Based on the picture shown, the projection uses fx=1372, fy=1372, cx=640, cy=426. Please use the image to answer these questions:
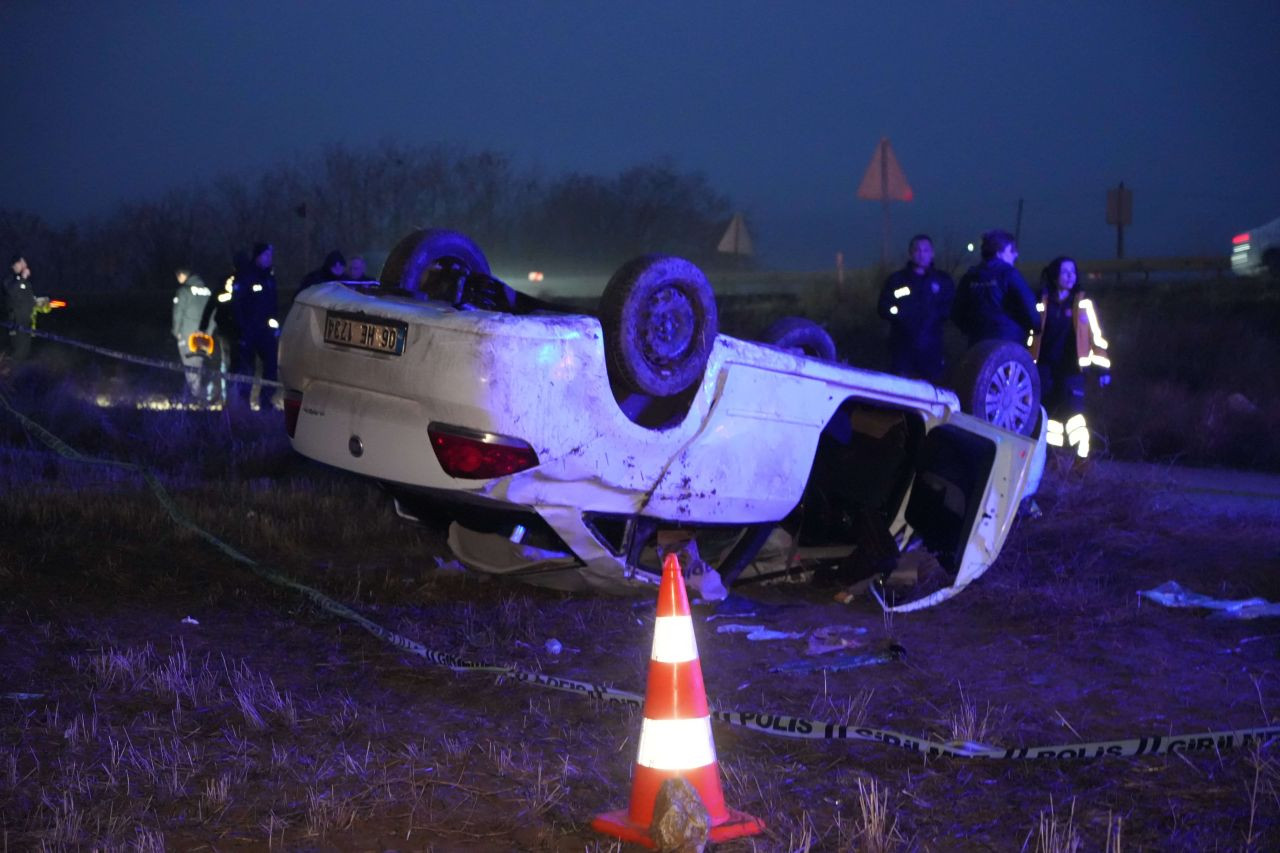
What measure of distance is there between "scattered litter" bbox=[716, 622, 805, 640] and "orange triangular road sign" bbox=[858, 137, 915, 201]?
9208 millimetres

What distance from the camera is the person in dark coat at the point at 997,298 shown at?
9.04m

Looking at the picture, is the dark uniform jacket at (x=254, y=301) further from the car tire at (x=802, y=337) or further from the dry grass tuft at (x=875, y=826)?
the dry grass tuft at (x=875, y=826)

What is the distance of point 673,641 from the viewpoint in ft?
11.2

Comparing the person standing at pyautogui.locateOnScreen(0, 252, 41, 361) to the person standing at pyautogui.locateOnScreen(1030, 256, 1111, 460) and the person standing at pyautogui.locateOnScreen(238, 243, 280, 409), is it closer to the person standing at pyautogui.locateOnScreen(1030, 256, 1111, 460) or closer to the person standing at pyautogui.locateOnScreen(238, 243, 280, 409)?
the person standing at pyautogui.locateOnScreen(238, 243, 280, 409)

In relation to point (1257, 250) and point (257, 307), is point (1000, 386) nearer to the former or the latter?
point (257, 307)

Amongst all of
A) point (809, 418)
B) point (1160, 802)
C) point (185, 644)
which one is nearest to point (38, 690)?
point (185, 644)

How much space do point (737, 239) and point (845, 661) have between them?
12.7 m

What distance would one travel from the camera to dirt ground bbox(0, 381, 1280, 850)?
3.38 metres

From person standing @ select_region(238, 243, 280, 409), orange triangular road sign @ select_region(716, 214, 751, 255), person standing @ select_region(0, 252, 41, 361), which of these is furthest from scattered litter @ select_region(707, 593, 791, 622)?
person standing @ select_region(0, 252, 41, 361)

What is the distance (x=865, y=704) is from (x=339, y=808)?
1781mm

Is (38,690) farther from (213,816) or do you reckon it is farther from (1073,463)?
(1073,463)

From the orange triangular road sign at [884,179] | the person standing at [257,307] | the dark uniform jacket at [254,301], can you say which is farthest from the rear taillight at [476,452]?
the orange triangular road sign at [884,179]

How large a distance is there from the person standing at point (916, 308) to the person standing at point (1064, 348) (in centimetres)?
81

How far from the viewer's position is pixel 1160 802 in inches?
140
